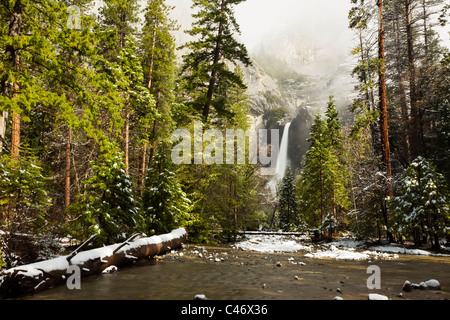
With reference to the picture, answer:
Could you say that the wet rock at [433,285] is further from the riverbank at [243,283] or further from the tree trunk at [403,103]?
the tree trunk at [403,103]

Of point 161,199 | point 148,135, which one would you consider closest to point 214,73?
point 148,135

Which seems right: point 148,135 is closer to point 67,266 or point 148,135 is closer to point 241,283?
point 67,266

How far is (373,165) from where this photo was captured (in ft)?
51.0

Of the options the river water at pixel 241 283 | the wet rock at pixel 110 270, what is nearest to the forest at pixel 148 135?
the wet rock at pixel 110 270

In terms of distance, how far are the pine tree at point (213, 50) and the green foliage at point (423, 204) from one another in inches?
439

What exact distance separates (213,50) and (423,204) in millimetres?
15236

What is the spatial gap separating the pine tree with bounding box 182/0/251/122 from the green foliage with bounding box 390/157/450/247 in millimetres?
11160

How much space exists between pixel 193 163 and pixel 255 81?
137 meters

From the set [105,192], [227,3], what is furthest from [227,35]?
[105,192]

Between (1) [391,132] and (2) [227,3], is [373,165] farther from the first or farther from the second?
(2) [227,3]

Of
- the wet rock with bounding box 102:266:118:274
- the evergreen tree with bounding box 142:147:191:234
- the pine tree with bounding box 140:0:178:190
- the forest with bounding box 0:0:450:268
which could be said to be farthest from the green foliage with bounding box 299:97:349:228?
the wet rock with bounding box 102:266:118:274

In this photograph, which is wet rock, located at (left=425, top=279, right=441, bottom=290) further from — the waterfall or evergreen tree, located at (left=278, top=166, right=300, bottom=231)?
the waterfall

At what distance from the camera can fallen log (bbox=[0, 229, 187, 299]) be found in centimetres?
498

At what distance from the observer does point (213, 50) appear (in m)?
18.2
